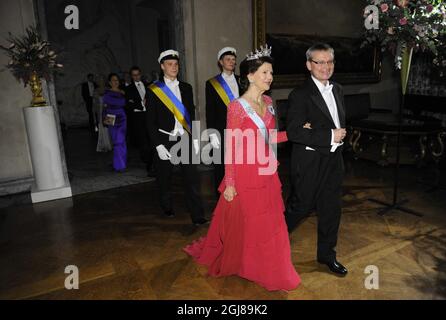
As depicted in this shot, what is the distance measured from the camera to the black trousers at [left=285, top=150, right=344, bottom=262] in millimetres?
2305

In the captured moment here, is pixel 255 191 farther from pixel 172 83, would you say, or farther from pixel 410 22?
pixel 410 22

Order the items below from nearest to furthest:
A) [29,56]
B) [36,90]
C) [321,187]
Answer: [321,187] → [29,56] → [36,90]

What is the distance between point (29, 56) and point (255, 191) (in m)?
3.25

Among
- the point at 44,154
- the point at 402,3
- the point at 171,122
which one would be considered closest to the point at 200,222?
the point at 171,122

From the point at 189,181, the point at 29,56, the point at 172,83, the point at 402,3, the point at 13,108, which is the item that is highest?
the point at 402,3

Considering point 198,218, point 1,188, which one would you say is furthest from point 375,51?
point 1,188

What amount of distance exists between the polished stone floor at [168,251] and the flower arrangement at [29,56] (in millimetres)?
1550

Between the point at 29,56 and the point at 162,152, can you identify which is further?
the point at 29,56

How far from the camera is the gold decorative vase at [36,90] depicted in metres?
4.13

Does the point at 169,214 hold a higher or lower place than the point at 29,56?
lower

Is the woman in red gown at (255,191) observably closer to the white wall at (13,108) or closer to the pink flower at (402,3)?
the pink flower at (402,3)

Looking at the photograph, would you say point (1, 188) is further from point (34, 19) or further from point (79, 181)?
point (34, 19)

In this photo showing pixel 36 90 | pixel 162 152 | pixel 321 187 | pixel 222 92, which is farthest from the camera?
pixel 36 90

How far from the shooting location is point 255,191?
7.36 ft
